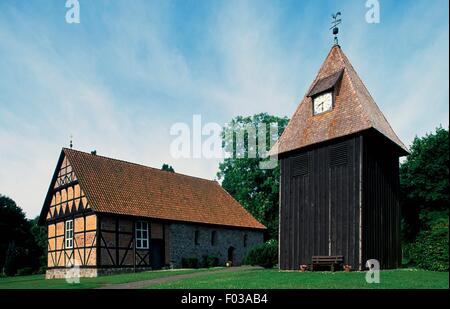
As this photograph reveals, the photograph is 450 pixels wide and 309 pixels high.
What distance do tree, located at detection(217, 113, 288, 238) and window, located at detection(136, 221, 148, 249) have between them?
1366 centimetres

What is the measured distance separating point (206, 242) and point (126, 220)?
Result: 7635mm

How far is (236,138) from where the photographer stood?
43.5m

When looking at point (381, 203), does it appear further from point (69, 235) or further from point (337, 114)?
point (69, 235)

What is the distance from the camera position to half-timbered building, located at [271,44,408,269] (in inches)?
790

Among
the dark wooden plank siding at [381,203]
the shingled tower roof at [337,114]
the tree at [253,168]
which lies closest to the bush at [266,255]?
the shingled tower roof at [337,114]

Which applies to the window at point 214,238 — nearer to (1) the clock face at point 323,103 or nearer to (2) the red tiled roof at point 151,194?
(2) the red tiled roof at point 151,194

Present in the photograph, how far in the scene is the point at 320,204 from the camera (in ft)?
70.2

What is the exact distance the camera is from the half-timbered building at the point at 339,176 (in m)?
20.1

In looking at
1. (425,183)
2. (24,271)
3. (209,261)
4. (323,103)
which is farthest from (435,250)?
(24,271)

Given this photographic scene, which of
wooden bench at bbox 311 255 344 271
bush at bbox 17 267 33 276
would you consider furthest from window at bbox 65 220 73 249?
wooden bench at bbox 311 255 344 271

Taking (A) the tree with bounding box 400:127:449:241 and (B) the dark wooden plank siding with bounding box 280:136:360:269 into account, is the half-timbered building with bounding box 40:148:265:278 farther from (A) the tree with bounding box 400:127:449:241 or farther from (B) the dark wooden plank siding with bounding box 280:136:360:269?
(A) the tree with bounding box 400:127:449:241

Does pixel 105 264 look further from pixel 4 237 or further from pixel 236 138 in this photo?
pixel 4 237
